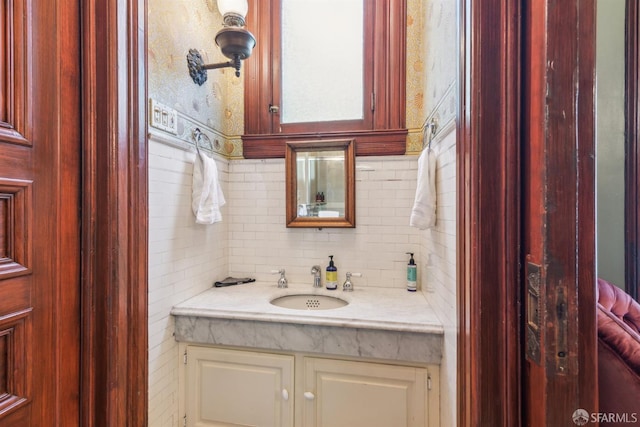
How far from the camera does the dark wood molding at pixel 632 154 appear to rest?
88 centimetres

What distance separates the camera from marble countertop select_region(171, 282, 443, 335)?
1164 millimetres

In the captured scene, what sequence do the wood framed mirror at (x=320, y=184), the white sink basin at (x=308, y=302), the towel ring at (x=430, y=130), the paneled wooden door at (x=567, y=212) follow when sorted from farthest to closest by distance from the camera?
the wood framed mirror at (x=320, y=184), the white sink basin at (x=308, y=302), the towel ring at (x=430, y=130), the paneled wooden door at (x=567, y=212)

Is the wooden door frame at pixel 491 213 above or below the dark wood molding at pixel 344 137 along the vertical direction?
below

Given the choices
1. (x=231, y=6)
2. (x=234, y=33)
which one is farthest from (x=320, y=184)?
(x=231, y=6)

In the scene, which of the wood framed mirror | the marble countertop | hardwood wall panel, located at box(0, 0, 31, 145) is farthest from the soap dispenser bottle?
hardwood wall panel, located at box(0, 0, 31, 145)

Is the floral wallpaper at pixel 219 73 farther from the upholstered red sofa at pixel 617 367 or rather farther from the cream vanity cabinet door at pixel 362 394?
the cream vanity cabinet door at pixel 362 394

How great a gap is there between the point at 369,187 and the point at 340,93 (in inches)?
23.2

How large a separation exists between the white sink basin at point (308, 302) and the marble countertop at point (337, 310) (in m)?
0.02

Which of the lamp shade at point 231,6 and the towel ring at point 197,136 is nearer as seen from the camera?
the lamp shade at point 231,6

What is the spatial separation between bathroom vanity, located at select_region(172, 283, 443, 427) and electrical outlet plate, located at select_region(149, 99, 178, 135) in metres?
0.81

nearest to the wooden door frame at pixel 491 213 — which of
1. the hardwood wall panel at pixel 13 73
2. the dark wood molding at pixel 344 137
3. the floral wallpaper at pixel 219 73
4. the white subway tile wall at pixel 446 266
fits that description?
the white subway tile wall at pixel 446 266

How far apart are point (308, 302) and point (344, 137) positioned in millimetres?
972

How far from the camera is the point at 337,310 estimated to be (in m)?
1.30

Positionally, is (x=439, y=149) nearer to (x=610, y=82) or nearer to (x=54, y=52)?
(x=610, y=82)
